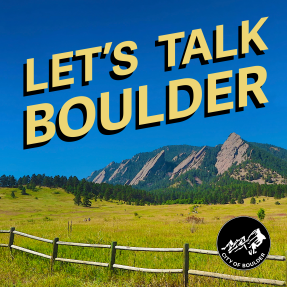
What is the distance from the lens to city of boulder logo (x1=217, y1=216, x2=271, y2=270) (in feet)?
18.7

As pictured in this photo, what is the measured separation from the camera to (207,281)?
8.72 meters

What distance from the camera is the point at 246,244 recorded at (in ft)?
18.6

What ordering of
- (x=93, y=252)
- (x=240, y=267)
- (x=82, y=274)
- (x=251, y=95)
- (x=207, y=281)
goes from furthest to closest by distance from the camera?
(x=251, y=95) < (x=93, y=252) < (x=82, y=274) < (x=207, y=281) < (x=240, y=267)

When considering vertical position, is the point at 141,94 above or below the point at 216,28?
below

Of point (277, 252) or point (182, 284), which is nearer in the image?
point (182, 284)

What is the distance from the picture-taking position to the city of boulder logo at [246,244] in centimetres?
569

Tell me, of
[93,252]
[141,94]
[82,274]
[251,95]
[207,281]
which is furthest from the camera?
A: [141,94]

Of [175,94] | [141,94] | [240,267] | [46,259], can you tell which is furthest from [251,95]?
[46,259]

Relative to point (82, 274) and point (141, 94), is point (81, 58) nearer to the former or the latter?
point (141, 94)

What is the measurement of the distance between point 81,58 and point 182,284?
47.6 ft

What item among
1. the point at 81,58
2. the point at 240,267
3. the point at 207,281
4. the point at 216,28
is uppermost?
the point at 216,28

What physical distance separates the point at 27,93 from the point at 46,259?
9993 millimetres

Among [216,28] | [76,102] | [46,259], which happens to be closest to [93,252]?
[46,259]

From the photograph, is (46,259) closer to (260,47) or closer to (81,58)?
(81,58)
